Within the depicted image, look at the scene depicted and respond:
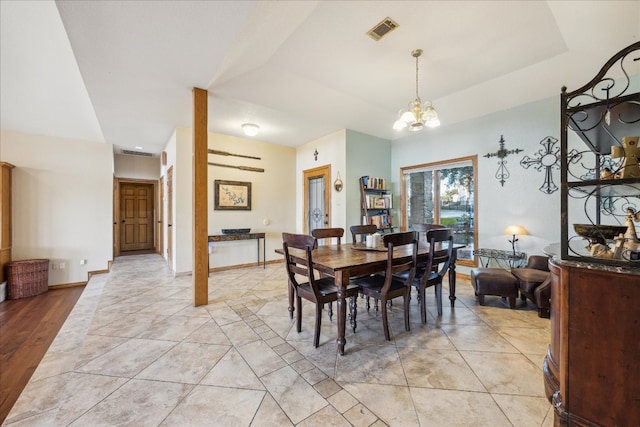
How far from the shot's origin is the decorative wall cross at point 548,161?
3502 millimetres

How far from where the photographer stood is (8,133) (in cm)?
443

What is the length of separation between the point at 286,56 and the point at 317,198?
Result: 3248mm

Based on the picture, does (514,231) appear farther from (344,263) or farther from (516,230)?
(344,263)

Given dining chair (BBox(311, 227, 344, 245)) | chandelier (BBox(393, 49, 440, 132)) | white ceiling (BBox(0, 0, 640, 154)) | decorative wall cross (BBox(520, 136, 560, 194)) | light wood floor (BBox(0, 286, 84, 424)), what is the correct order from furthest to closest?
1. decorative wall cross (BBox(520, 136, 560, 194))
2. dining chair (BBox(311, 227, 344, 245))
3. chandelier (BBox(393, 49, 440, 132))
4. white ceiling (BBox(0, 0, 640, 154))
5. light wood floor (BBox(0, 286, 84, 424))

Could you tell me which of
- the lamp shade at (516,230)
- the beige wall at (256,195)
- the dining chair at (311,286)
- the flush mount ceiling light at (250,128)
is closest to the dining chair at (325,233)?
the dining chair at (311,286)

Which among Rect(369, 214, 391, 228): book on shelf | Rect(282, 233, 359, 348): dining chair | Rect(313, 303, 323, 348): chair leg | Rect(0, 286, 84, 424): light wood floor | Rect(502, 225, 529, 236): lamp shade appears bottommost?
Rect(0, 286, 84, 424): light wood floor

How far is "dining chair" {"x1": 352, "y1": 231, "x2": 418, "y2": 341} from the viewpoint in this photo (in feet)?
7.30

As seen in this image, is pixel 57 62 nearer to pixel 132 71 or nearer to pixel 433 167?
pixel 132 71

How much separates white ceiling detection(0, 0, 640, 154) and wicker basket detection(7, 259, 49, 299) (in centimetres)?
231

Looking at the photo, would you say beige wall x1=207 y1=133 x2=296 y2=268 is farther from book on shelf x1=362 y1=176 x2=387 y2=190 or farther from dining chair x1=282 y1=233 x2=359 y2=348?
dining chair x1=282 y1=233 x2=359 y2=348

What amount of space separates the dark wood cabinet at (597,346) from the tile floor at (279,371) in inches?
14.8

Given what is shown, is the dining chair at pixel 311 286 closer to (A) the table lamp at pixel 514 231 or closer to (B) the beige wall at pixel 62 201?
(A) the table lamp at pixel 514 231

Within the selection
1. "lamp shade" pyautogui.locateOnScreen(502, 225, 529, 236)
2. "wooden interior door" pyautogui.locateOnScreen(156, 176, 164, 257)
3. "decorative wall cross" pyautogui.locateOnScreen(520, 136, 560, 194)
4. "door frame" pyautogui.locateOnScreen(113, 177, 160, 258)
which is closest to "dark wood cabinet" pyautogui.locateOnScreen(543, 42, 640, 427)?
"lamp shade" pyautogui.locateOnScreen(502, 225, 529, 236)

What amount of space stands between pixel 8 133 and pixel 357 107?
5.94 meters
